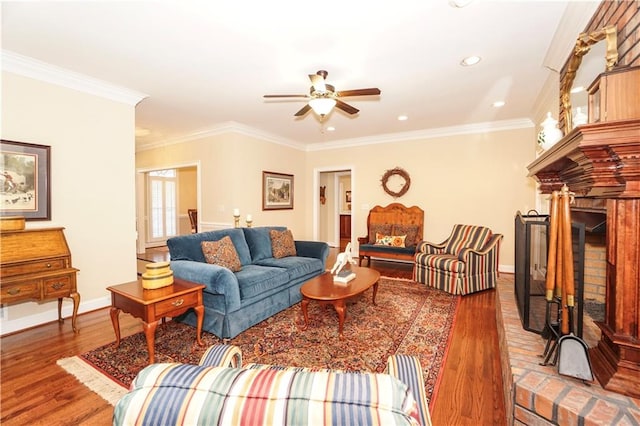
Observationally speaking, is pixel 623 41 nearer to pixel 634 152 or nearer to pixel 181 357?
pixel 634 152

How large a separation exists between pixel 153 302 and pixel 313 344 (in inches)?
52.9

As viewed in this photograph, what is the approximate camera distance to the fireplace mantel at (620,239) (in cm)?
133

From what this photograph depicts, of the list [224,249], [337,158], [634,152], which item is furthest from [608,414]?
[337,158]

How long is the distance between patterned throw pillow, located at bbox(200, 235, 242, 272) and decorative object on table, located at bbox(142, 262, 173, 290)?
59 cm

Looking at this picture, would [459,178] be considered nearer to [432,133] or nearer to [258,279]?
[432,133]

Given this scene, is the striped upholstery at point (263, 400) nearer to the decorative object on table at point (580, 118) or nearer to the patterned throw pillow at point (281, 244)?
the decorative object on table at point (580, 118)

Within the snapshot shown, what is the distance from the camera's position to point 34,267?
2.51 meters

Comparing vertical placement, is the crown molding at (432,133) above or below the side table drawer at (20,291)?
above

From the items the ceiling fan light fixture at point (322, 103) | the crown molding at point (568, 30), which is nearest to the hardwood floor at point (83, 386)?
the ceiling fan light fixture at point (322, 103)

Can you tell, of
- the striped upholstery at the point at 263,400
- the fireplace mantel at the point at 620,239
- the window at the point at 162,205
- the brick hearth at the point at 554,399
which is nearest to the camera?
the striped upholstery at the point at 263,400

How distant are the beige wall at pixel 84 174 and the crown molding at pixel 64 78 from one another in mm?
57

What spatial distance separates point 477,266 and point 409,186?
2.24 metres

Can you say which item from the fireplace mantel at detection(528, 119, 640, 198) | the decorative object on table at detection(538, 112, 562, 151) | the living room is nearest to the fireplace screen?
the fireplace mantel at detection(528, 119, 640, 198)

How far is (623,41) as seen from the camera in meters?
1.60
